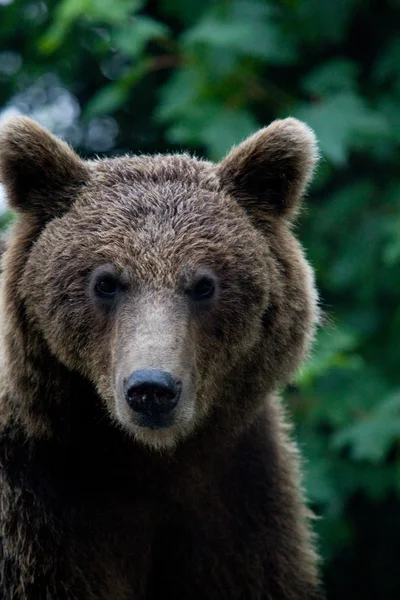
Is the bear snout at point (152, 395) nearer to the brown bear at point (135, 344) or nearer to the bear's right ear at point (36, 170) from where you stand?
the brown bear at point (135, 344)

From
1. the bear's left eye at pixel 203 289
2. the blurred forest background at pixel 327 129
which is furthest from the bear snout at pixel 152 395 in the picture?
the blurred forest background at pixel 327 129

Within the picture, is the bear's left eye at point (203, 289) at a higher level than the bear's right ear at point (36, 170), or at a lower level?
lower

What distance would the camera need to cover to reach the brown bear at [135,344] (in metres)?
4.29

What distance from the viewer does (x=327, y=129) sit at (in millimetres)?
7402

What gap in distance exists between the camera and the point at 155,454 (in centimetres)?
462

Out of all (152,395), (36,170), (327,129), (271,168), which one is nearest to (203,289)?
(152,395)

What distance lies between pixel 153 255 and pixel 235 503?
54.6 inches

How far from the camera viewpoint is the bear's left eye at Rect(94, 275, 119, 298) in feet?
14.0

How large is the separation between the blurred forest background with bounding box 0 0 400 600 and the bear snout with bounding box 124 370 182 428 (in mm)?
2945

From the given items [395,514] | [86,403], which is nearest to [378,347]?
[395,514]

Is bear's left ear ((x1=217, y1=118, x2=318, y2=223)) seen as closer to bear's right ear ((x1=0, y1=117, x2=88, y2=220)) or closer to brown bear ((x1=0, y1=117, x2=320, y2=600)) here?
brown bear ((x1=0, y1=117, x2=320, y2=600))

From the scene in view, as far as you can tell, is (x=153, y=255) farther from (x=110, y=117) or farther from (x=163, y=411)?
(x=110, y=117)

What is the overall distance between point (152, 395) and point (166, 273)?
54 centimetres

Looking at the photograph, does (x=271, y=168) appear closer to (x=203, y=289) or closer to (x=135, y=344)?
(x=203, y=289)
